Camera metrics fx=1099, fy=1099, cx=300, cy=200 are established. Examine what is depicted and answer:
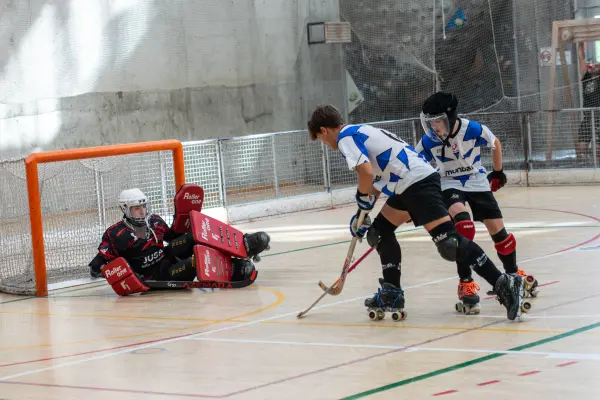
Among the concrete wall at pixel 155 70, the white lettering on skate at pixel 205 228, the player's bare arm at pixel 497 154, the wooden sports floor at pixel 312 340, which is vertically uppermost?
the concrete wall at pixel 155 70

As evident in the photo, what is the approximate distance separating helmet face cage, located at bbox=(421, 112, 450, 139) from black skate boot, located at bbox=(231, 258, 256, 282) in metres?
2.43

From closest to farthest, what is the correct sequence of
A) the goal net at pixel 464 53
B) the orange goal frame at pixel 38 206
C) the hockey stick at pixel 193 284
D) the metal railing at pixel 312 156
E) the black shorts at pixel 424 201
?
1. the black shorts at pixel 424 201
2. the hockey stick at pixel 193 284
3. the orange goal frame at pixel 38 206
4. the metal railing at pixel 312 156
5. the goal net at pixel 464 53

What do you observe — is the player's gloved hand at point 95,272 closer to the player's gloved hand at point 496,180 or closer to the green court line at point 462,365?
the player's gloved hand at point 496,180

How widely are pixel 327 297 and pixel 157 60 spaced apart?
32.1ft

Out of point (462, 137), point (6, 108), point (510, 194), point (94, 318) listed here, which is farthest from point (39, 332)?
point (510, 194)

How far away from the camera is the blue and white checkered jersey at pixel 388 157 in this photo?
7.13m

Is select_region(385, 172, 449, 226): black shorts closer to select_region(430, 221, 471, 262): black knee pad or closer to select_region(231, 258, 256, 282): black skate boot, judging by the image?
select_region(430, 221, 471, 262): black knee pad

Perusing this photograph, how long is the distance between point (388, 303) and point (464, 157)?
4.17ft

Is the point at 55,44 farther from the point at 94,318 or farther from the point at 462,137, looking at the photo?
the point at 462,137

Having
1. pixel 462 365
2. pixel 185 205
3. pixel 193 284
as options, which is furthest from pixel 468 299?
pixel 185 205

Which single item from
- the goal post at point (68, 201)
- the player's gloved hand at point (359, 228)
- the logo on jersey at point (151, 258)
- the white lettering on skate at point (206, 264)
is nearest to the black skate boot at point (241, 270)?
the white lettering on skate at point (206, 264)

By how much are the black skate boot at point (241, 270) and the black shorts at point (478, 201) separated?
224 cm

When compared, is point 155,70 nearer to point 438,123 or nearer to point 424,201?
point 438,123

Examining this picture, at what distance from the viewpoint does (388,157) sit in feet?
23.6
